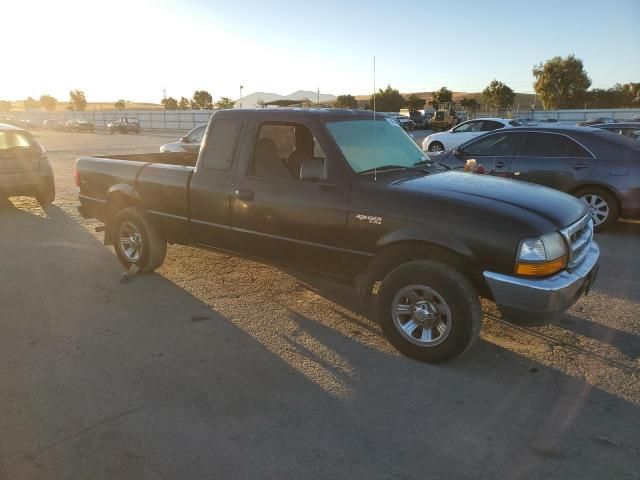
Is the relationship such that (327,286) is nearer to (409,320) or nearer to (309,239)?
(309,239)

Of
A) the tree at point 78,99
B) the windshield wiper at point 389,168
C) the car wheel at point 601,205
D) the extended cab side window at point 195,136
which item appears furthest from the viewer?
the tree at point 78,99

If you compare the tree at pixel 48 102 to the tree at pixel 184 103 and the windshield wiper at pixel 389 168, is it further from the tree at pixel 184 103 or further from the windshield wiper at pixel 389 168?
the windshield wiper at pixel 389 168

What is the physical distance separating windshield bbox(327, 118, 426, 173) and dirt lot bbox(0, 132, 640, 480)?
1499 mm

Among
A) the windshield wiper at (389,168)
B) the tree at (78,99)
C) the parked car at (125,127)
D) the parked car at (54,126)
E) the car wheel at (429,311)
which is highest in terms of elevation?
the tree at (78,99)

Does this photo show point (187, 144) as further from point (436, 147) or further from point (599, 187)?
point (436, 147)

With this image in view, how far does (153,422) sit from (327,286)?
2787 mm

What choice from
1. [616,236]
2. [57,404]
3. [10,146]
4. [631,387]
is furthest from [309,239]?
[10,146]

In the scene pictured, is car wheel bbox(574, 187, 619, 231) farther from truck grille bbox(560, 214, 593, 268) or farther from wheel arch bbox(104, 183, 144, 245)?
wheel arch bbox(104, 183, 144, 245)

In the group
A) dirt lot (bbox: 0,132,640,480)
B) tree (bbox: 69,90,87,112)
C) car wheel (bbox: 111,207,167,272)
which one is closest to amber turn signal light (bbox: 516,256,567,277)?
dirt lot (bbox: 0,132,640,480)

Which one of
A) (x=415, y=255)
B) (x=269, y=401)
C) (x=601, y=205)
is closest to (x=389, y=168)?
(x=415, y=255)

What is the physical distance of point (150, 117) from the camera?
208 feet

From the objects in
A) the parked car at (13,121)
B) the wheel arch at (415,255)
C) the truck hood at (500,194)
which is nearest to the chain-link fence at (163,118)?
the parked car at (13,121)

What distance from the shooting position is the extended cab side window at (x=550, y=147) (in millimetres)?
7823

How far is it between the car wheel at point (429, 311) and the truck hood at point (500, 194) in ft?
1.89
